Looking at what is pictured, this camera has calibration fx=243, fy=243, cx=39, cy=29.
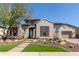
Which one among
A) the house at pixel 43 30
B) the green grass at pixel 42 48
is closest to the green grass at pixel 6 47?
the house at pixel 43 30

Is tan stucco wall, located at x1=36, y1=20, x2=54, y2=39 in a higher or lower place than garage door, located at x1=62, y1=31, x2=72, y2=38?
higher

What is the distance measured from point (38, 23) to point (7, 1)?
1873 millimetres

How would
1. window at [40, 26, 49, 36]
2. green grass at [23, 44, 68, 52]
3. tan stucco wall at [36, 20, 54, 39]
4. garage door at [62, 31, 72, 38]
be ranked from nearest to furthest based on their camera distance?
1. green grass at [23, 44, 68, 52]
2. tan stucco wall at [36, 20, 54, 39]
3. garage door at [62, 31, 72, 38]
4. window at [40, 26, 49, 36]

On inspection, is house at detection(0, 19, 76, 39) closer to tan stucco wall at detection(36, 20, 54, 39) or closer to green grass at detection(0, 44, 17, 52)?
tan stucco wall at detection(36, 20, 54, 39)

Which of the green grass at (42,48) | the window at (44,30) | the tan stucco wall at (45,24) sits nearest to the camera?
the green grass at (42,48)

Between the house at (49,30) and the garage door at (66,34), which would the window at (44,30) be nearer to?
the house at (49,30)

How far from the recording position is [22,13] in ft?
36.9

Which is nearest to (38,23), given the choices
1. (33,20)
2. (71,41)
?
(33,20)

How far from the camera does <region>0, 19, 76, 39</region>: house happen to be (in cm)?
1093

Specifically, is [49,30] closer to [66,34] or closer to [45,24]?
[45,24]

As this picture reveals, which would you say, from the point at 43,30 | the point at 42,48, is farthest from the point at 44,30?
the point at 42,48

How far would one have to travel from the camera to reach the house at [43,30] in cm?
1093

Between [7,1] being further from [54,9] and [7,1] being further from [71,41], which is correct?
[71,41]

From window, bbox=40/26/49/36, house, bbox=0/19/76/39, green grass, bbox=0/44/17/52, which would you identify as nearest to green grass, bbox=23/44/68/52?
house, bbox=0/19/76/39
